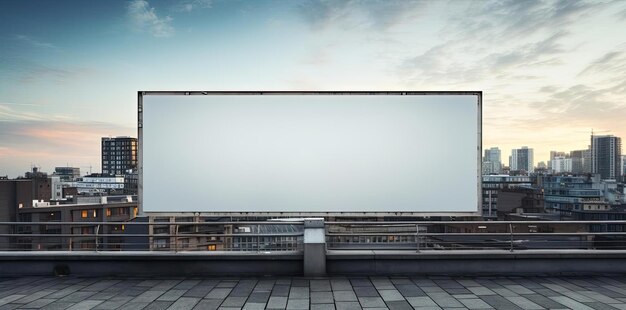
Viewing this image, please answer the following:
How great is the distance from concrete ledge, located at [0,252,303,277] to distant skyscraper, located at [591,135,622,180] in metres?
191

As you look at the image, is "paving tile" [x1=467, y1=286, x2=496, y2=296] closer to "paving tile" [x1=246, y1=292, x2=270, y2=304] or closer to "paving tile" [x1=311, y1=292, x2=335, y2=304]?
"paving tile" [x1=311, y1=292, x2=335, y2=304]

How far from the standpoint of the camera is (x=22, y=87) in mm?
24391

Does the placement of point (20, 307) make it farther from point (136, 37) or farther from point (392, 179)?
point (136, 37)

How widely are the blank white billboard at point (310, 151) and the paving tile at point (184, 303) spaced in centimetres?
210

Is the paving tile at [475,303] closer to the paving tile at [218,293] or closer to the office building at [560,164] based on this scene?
the paving tile at [218,293]

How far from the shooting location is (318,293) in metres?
6.46

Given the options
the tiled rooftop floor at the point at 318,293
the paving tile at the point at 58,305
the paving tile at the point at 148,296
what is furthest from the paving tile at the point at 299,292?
the paving tile at the point at 58,305

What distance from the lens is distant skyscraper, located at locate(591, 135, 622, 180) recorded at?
148 m

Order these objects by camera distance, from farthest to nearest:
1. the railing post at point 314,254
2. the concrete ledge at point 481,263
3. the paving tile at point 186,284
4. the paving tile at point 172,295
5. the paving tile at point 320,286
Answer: the concrete ledge at point 481,263 → the railing post at point 314,254 → the paving tile at point 186,284 → the paving tile at point 320,286 → the paving tile at point 172,295

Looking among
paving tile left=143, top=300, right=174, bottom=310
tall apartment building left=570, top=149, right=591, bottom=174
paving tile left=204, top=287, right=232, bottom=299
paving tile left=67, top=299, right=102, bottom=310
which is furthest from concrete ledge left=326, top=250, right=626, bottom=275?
tall apartment building left=570, top=149, right=591, bottom=174

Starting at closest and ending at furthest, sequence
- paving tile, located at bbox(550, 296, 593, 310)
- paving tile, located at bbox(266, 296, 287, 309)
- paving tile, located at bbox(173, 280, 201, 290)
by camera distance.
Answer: paving tile, located at bbox(550, 296, 593, 310) < paving tile, located at bbox(266, 296, 287, 309) < paving tile, located at bbox(173, 280, 201, 290)

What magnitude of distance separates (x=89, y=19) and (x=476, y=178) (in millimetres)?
19133

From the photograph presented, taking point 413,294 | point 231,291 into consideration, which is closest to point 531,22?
point 413,294

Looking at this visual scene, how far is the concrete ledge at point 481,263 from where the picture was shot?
756 cm
